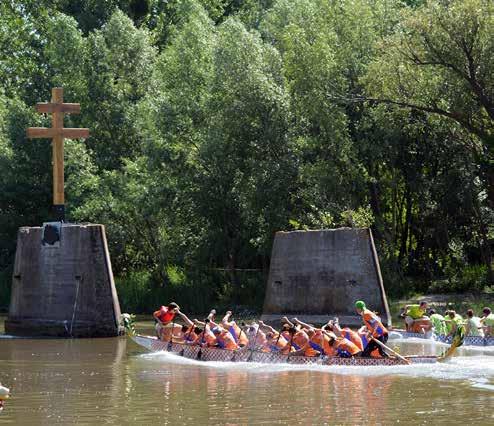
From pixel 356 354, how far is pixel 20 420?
370 inches

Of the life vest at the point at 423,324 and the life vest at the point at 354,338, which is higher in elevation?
the life vest at the point at 423,324

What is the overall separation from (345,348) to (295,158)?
733 inches

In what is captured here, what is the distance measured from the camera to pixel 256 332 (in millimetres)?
28312

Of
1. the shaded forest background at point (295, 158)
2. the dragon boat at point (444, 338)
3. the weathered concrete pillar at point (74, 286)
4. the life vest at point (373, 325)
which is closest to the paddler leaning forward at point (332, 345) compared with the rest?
the life vest at point (373, 325)

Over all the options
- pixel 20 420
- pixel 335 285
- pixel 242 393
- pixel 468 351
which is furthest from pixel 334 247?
pixel 20 420

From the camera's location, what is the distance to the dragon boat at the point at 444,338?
3141 cm

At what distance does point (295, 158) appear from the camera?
147 ft

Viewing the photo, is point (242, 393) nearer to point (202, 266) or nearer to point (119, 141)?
point (202, 266)

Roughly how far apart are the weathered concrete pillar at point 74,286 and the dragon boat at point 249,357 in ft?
6.00

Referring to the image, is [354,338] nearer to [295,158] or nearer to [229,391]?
[229,391]

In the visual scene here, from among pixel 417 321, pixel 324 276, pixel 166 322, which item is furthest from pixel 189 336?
pixel 417 321

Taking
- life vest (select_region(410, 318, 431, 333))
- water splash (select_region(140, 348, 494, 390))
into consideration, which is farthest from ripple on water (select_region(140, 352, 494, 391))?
life vest (select_region(410, 318, 431, 333))

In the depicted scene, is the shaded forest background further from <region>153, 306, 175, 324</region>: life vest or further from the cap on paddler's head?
the cap on paddler's head

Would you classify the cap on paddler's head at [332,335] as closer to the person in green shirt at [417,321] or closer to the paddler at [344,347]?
the paddler at [344,347]
